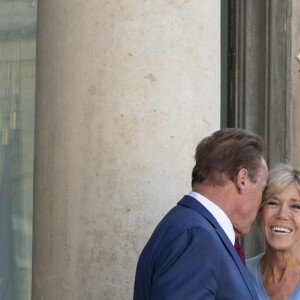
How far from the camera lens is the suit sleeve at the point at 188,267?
359 centimetres

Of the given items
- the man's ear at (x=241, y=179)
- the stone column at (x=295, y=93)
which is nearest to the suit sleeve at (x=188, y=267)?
the man's ear at (x=241, y=179)

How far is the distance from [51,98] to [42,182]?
0.40 metres

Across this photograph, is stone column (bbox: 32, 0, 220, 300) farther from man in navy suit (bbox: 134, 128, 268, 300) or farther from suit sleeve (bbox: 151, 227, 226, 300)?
suit sleeve (bbox: 151, 227, 226, 300)

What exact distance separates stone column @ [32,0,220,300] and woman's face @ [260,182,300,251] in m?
0.46

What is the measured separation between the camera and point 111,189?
4.70 meters

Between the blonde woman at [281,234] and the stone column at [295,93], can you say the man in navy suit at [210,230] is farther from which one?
the stone column at [295,93]

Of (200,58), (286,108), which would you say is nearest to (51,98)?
(200,58)

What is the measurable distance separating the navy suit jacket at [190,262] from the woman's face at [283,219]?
1114mm

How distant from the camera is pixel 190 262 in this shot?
362 cm

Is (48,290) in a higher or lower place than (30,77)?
lower

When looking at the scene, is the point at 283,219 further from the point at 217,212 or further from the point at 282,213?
the point at 217,212

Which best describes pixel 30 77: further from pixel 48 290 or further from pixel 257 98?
pixel 48 290

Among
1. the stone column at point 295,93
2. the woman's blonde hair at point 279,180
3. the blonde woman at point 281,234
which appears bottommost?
the blonde woman at point 281,234

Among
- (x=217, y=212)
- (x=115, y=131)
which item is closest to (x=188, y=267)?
(x=217, y=212)
